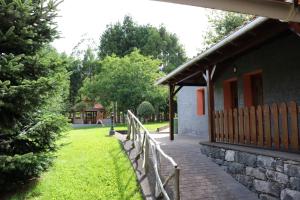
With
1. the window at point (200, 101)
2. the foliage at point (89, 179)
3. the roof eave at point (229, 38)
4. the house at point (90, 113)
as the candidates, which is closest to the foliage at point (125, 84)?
the house at point (90, 113)

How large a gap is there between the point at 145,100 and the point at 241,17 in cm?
1229

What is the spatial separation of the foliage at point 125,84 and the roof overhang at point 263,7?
1146 inches

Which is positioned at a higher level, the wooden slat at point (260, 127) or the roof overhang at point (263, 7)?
the roof overhang at point (263, 7)

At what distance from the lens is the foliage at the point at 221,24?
27706 millimetres

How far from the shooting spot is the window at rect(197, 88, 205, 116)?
1376 cm

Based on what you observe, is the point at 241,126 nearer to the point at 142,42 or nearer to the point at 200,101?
the point at 200,101

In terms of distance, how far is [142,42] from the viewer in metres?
45.6

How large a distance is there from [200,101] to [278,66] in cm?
537

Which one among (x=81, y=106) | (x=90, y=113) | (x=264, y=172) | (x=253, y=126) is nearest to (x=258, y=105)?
(x=253, y=126)

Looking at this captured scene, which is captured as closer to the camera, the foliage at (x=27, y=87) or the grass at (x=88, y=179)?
the foliage at (x=27, y=87)

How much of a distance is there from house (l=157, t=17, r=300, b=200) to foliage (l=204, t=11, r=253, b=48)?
17232 millimetres

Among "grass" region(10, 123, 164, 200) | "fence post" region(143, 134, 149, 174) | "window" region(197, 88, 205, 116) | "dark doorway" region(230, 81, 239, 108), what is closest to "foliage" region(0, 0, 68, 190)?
"grass" region(10, 123, 164, 200)

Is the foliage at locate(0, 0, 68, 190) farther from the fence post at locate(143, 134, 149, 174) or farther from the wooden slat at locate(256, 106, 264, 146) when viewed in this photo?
the wooden slat at locate(256, 106, 264, 146)

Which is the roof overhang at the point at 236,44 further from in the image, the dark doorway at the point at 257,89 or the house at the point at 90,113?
the house at the point at 90,113
